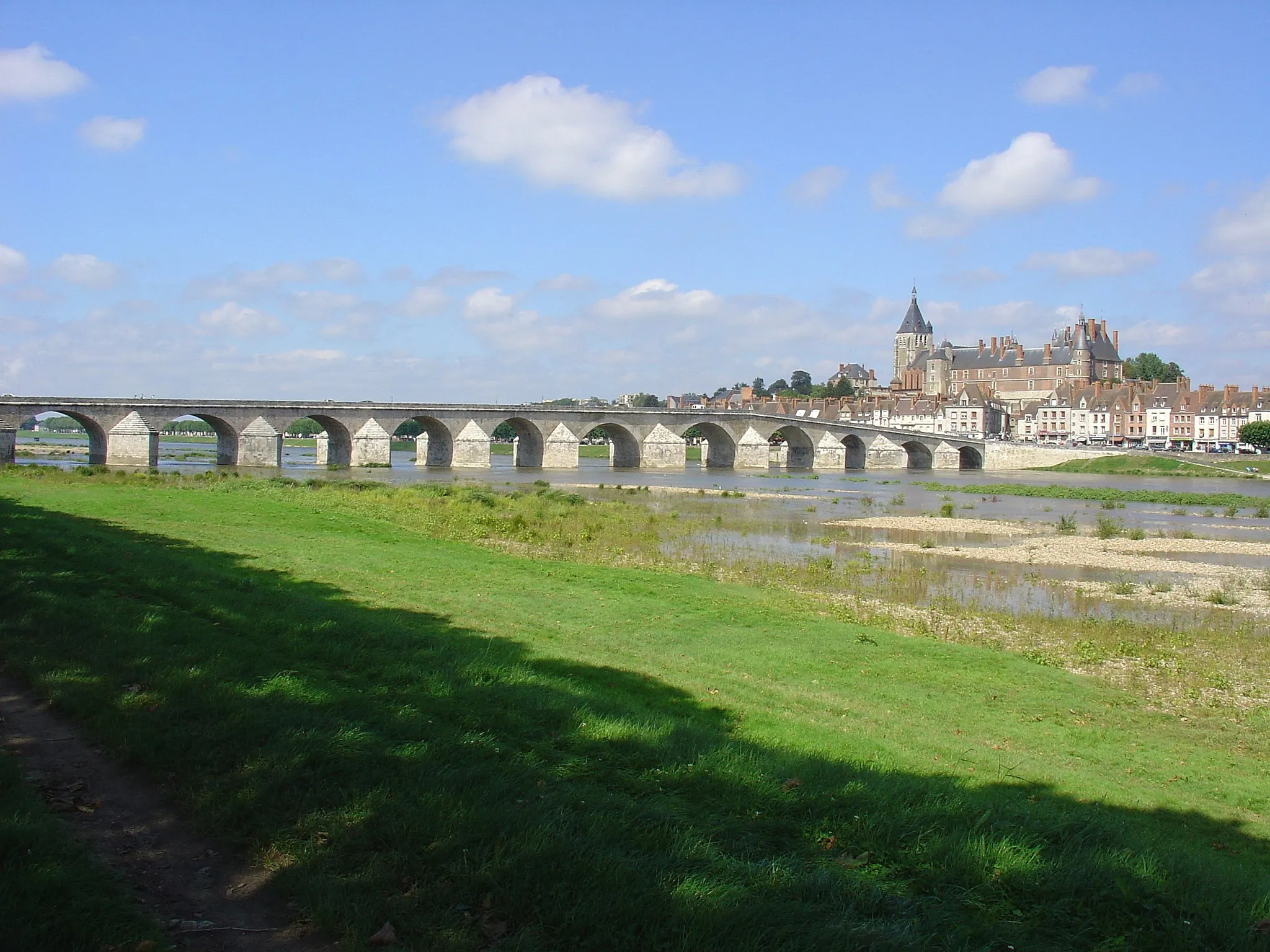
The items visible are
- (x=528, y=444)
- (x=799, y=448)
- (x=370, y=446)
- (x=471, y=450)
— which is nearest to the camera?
(x=370, y=446)

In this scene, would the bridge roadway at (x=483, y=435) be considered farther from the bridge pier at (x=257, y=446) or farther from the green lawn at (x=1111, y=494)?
the green lawn at (x=1111, y=494)

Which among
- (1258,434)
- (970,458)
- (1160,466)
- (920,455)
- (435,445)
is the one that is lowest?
(1160,466)

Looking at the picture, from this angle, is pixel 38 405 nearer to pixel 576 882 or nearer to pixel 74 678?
pixel 74 678

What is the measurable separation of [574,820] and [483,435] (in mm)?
73293

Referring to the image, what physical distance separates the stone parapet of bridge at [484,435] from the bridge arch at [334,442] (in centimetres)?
11

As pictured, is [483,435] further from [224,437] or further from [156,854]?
[156,854]

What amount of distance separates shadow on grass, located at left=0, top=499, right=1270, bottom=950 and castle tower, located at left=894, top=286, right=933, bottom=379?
554ft

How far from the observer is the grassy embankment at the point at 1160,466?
266ft

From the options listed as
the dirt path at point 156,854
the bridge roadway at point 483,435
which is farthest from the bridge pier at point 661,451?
the dirt path at point 156,854

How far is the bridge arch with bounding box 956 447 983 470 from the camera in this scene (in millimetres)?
101562

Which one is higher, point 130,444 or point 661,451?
point 130,444

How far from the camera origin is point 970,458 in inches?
4045

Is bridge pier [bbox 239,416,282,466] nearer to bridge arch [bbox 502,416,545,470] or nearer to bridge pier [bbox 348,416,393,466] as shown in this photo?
bridge pier [bbox 348,416,393,466]

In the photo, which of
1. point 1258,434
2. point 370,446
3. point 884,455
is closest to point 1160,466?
point 1258,434
